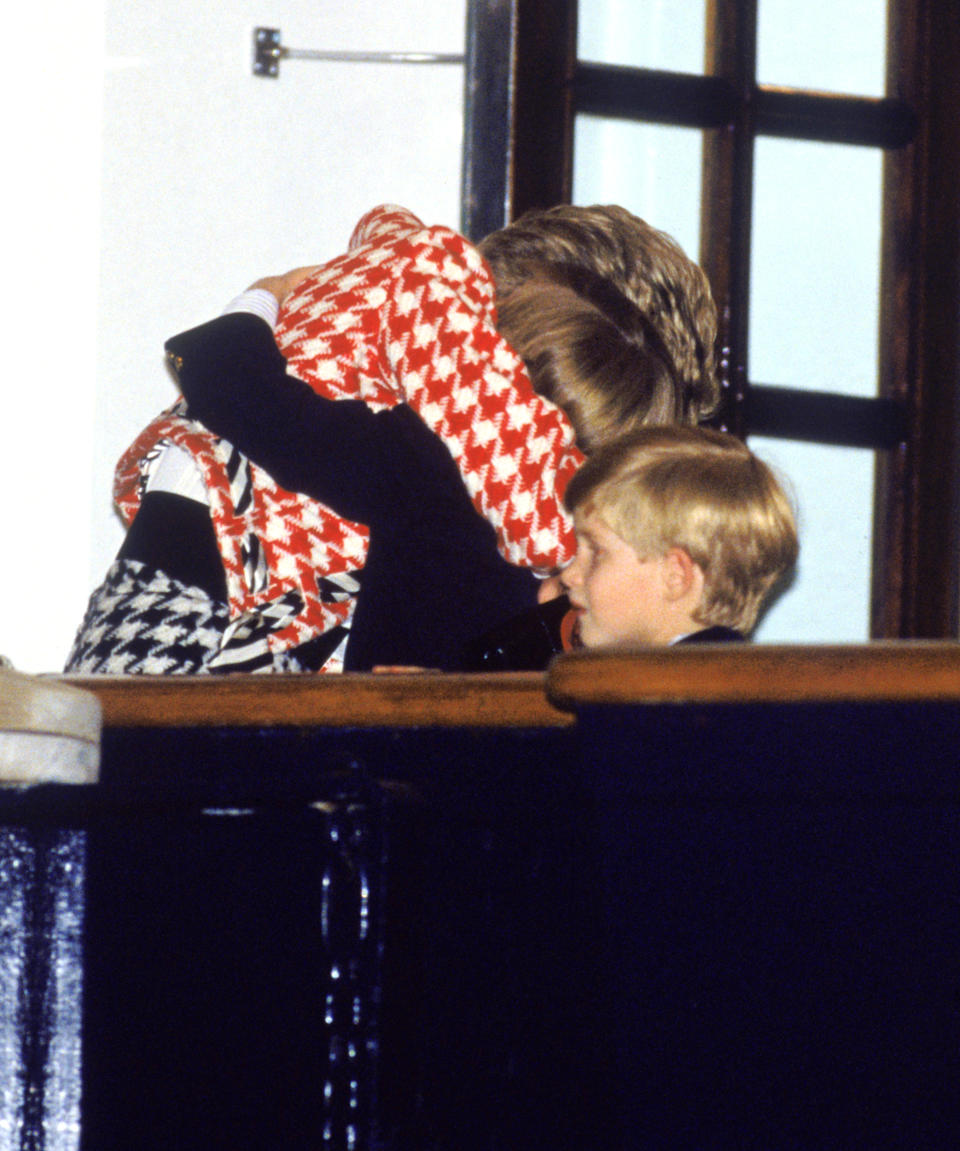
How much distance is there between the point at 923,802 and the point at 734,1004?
0.41 ft

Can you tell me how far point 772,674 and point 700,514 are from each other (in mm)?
A: 910

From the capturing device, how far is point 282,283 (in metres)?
1.83

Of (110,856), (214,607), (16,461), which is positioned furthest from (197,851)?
(16,461)

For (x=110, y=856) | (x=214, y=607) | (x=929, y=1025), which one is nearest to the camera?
(x=929, y=1025)

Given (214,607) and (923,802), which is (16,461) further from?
(923,802)

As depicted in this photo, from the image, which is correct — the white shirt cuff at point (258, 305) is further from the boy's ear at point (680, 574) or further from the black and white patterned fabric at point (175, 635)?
the boy's ear at point (680, 574)

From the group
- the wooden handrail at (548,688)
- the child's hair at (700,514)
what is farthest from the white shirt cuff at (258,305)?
the wooden handrail at (548,688)

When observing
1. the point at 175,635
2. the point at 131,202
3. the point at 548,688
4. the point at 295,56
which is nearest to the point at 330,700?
the point at 548,688

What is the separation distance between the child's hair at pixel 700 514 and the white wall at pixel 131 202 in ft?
3.19

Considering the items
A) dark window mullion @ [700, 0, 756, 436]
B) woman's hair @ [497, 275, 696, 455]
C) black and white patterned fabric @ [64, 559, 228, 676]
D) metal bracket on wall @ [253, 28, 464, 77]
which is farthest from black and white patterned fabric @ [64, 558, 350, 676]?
metal bracket on wall @ [253, 28, 464, 77]

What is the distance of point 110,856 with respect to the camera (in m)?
0.82

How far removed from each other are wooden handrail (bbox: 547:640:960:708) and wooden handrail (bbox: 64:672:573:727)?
0.25m

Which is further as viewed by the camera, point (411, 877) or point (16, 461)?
point (16, 461)

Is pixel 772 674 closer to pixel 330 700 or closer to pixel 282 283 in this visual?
pixel 330 700
